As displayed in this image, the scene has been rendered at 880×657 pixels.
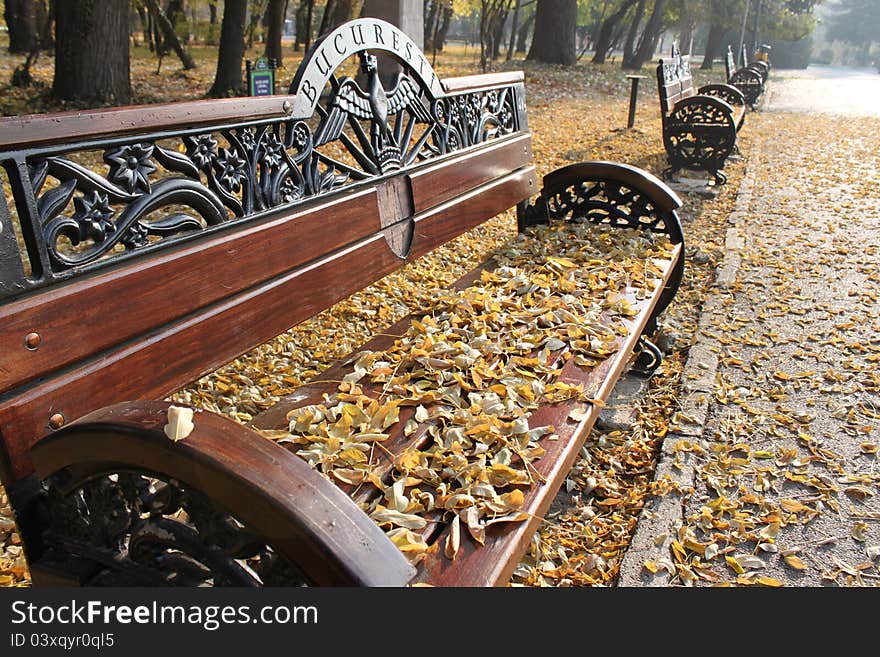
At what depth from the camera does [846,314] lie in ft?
15.8

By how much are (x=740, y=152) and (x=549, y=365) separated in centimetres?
991

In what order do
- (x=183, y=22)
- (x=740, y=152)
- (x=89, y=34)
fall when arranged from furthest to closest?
(x=183, y=22)
(x=740, y=152)
(x=89, y=34)

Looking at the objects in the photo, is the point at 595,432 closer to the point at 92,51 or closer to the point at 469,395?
the point at 469,395

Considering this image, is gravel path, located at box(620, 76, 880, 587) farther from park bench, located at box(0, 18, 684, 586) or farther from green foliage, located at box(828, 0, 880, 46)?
green foliage, located at box(828, 0, 880, 46)

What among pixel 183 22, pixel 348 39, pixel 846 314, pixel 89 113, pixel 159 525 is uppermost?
pixel 183 22

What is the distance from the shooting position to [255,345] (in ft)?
7.62

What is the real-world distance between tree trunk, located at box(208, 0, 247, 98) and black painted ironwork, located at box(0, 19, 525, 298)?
9.64m

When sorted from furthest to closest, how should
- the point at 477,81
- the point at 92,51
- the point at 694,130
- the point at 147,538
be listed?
the point at 92,51 → the point at 694,130 → the point at 477,81 → the point at 147,538

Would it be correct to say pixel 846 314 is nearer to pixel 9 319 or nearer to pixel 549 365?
pixel 549 365

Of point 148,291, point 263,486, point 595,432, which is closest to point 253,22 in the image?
point 595,432

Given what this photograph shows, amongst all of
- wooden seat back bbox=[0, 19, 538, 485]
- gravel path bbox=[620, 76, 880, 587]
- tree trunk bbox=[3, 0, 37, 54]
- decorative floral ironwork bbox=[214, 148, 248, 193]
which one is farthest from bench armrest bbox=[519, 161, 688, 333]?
tree trunk bbox=[3, 0, 37, 54]

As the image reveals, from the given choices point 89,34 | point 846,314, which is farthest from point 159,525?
point 89,34

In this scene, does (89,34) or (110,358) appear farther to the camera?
(89,34)

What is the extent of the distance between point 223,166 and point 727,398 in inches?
104
